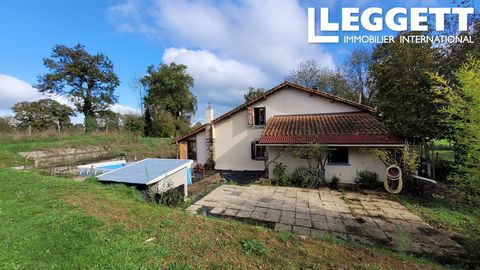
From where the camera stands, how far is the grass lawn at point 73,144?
1555 centimetres

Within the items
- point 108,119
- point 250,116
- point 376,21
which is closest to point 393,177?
point 376,21

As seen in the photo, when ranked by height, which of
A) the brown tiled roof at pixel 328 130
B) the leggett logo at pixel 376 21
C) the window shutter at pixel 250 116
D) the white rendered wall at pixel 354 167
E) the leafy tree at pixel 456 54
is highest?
the leggett logo at pixel 376 21

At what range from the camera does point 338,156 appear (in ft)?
36.9

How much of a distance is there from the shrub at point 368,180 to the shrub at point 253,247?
887 cm

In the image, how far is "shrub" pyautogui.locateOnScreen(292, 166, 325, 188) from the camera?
10.5 metres

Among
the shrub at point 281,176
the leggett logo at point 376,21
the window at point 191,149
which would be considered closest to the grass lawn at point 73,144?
the window at point 191,149

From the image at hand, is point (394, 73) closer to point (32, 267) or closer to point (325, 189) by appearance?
point (325, 189)

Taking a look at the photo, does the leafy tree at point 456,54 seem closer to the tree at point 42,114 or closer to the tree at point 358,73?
the tree at point 358,73

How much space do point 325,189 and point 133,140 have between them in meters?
24.8

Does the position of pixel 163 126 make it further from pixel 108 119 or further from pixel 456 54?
pixel 456 54

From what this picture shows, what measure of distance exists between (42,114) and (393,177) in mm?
47947

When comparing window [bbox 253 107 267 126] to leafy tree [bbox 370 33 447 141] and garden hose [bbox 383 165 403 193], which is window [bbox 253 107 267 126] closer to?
leafy tree [bbox 370 33 447 141]

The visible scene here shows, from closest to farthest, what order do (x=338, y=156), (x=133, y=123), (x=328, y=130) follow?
1. (x=338, y=156)
2. (x=328, y=130)
3. (x=133, y=123)

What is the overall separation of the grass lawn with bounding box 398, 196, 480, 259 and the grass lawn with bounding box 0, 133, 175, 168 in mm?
18165
